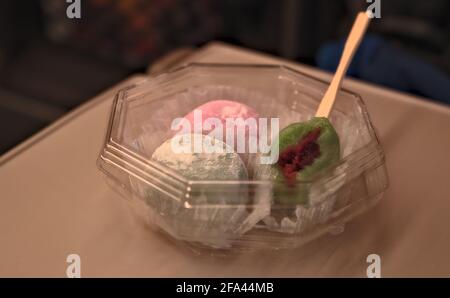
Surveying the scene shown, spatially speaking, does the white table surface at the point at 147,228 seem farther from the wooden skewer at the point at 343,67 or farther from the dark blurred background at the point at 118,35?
the dark blurred background at the point at 118,35

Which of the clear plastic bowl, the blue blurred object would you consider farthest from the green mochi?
the blue blurred object

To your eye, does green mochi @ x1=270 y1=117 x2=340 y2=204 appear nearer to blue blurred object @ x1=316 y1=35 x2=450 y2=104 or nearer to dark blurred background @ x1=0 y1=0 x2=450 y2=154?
blue blurred object @ x1=316 y1=35 x2=450 y2=104

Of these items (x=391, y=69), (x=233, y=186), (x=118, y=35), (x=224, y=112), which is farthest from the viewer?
(x=118, y=35)

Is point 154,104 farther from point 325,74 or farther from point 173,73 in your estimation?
point 325,74

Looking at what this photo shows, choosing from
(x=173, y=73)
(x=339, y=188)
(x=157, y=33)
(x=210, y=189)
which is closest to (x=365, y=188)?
(x=339, y=188)

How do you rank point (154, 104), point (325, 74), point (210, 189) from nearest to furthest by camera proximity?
point (210, 189) < point (154, 104) < point (325, 74)

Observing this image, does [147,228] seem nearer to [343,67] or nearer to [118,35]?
[343,67]

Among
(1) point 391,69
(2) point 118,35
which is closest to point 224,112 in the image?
(1) point 391,69
